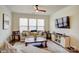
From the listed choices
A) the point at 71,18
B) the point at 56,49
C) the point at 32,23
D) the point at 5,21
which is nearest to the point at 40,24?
the point at 32,23

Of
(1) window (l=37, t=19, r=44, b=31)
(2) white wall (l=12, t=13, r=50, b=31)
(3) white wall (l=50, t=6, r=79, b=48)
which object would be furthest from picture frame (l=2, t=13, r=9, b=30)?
(3) white wall (l=50, t=6, r=79, b=48)

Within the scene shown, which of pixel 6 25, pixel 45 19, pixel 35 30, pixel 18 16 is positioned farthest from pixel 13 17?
pixel 45 19

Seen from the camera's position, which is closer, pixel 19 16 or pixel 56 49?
pixel 56 49

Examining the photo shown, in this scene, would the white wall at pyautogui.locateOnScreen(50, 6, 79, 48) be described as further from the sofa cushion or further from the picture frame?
the picture frame

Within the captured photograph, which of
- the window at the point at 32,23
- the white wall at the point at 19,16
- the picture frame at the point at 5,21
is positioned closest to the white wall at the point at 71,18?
the white wall at the point at 19,16

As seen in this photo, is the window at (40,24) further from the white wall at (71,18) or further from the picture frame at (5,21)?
the picture frame at (5,21)

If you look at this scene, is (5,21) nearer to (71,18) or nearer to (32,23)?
(32,23)

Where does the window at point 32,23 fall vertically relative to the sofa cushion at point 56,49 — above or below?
above

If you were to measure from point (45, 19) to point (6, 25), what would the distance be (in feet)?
3.13

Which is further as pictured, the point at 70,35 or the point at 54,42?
the point at 70,35

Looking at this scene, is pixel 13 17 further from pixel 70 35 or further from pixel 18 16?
pixel 70 35
